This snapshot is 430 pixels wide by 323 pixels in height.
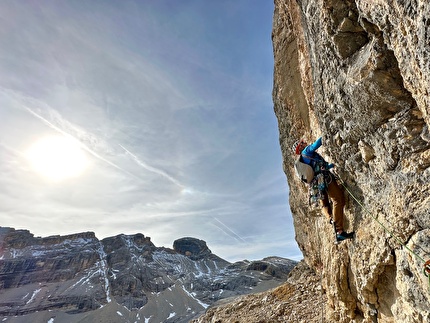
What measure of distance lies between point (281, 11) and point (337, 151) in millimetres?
7622

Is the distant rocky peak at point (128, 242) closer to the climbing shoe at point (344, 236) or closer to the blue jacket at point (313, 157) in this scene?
the blue jacket at point (313, 157)

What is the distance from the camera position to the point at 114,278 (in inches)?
4562

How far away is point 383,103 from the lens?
417cm

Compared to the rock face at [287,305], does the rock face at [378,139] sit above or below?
above

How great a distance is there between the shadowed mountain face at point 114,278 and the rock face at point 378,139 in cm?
8914

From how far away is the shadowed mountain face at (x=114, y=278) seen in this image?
3851 inches

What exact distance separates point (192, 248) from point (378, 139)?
15626 cm

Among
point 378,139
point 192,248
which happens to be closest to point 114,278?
point 192,248

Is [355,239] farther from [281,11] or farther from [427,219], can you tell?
[281,11]

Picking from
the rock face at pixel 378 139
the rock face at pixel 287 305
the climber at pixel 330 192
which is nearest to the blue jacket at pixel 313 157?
the climber at pixel 330 192

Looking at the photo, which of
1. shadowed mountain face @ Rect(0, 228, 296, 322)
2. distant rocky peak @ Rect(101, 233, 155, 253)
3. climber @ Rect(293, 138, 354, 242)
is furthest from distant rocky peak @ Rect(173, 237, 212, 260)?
climber @ Rect(293, 138, 354, 242)

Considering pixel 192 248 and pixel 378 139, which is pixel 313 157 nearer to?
pixel 378 139

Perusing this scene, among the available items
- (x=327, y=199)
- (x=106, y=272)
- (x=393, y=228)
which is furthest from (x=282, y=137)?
(x=106, y=272)

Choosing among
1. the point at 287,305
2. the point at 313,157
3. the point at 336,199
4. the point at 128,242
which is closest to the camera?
the point at 336,199
